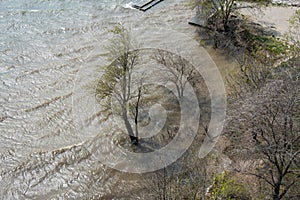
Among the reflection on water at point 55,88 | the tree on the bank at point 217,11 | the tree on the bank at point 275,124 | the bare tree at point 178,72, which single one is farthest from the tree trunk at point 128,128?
the tree on the bank at point 217,11

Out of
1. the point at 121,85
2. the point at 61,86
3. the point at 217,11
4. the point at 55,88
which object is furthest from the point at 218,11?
the point at 55,88

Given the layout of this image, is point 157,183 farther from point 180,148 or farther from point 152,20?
point 152,20

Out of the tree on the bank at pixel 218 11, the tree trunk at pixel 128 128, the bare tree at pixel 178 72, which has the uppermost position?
the tree on the bank at pixel 218 11

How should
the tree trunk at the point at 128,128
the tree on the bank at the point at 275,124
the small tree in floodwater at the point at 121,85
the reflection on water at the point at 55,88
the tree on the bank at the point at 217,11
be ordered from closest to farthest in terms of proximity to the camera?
1. the tree on the bank at the point at 275,124
2. the reflection on water at the point at 55,88
3. the small tree in floodwater at the point at 121,85
4. the tree trunk at the point at 128,128
5. the tree on the bank at the point at 217,11

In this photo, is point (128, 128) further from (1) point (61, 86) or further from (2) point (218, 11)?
(2) point (218, 11)

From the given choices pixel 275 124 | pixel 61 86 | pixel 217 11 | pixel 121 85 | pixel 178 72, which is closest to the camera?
pixel 275 124

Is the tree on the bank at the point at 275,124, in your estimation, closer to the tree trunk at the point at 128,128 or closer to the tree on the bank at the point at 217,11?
the tree trunk at the point at 128,128

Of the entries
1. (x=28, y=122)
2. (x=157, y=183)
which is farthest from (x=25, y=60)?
(x=157, y=183)
